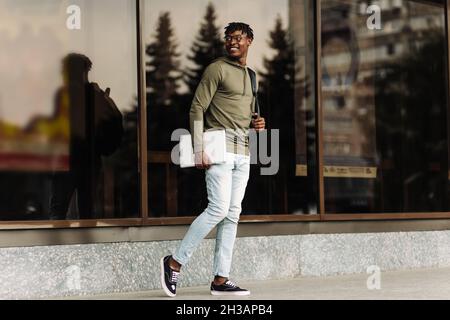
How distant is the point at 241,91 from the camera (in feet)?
21.5

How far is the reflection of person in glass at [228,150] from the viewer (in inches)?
253

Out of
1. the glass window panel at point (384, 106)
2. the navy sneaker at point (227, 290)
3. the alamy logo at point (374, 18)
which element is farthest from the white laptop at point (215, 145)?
the alamy logo at point (374, 18)

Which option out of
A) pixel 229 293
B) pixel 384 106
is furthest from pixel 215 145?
pixel 384 106

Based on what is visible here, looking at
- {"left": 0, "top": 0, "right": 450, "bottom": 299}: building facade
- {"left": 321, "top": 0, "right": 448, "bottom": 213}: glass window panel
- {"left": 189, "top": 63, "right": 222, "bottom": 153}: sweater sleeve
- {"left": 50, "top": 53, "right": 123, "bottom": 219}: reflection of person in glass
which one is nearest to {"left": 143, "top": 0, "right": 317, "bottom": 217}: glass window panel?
{"left": 0, "top": 0, "right": 450, "bottom": 299}: building facade

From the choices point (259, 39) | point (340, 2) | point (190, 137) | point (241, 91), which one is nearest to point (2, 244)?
point (190, 137)

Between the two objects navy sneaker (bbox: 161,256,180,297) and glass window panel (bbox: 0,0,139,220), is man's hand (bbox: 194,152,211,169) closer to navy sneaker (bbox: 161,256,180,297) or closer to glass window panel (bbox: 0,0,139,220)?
navy sneaker (bbox: 161,256,180,297)

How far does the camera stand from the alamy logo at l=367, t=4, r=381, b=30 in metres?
9.37

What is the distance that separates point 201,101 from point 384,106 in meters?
3.55

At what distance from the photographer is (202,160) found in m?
6.37

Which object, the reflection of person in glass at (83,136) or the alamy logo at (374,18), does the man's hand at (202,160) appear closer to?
the reflection of person in glass at (83,136)

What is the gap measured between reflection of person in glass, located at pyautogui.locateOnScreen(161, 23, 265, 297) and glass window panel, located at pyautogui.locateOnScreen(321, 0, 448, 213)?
8.00 ft

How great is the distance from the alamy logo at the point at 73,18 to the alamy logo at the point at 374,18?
3.26m

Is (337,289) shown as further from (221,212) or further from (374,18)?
(374,18)

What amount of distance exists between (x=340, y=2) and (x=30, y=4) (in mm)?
3312
